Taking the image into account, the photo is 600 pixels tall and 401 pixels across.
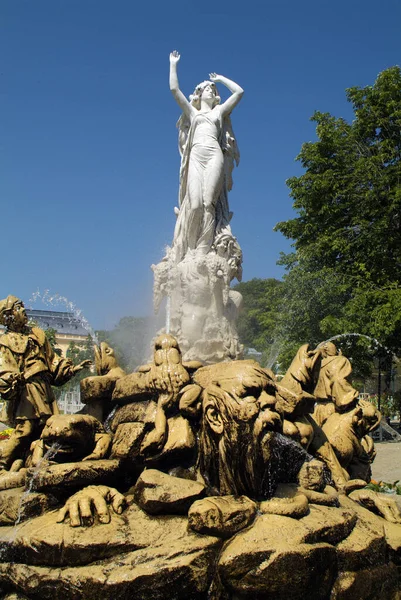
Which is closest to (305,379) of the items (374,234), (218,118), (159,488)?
(159,488)

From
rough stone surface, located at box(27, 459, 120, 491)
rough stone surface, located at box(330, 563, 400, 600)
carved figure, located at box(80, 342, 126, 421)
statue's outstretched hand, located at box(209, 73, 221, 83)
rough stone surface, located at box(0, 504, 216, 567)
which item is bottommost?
rough stone surface, located at box(330, 563, 400, 600)

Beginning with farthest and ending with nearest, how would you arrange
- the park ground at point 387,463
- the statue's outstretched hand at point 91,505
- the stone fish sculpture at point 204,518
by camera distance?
1. the park ground at point 387,463
2. the statue's outstretched hand at point 91,505
3. the stone fish sculpture at point 204,518

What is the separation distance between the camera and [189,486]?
420 cm

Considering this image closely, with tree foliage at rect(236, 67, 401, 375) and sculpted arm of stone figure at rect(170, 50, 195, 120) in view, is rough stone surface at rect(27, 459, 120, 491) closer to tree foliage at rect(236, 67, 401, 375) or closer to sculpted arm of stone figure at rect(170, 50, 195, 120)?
sculpted arm of stone figure at rect(170, 50, 195, 120)

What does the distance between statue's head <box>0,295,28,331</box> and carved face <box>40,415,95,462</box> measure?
60.6 inches

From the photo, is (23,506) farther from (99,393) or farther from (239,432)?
(239,432)

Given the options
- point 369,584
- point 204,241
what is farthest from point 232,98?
point 369,584

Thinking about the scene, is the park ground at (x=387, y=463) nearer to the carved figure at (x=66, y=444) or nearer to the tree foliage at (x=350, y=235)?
the tree foliage at (x=350, y=235)

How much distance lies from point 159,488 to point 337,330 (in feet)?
47.6

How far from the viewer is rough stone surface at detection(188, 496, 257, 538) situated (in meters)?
3.87

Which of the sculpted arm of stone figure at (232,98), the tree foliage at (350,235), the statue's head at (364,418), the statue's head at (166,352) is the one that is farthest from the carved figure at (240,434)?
the tree foliage at (350,235)

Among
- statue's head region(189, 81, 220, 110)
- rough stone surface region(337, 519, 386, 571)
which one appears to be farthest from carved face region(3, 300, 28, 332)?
statue's head region(189, 81, 220, 110)

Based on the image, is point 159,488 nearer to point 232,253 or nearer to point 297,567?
point 297,567

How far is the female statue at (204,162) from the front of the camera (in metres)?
10.1
